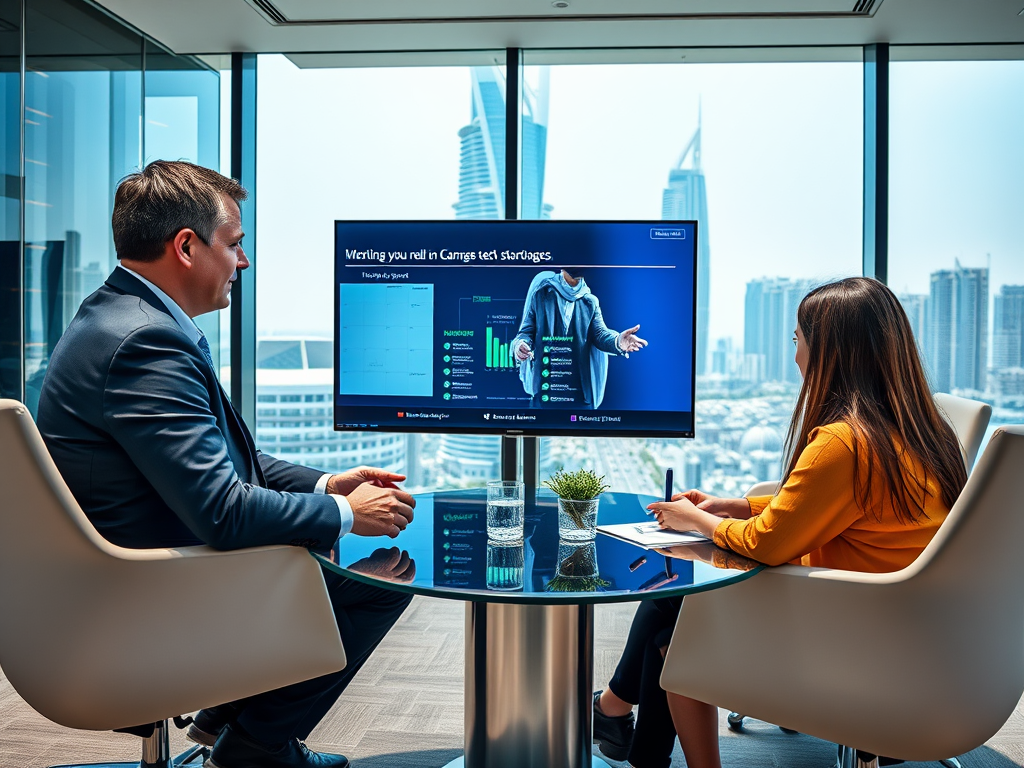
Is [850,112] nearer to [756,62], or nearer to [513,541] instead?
[756,62]

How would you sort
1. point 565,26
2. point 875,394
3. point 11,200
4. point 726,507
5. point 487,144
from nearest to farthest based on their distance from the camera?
point 875,394 < point 726,507 < point 11,200 < point 565,26 < point 487,144

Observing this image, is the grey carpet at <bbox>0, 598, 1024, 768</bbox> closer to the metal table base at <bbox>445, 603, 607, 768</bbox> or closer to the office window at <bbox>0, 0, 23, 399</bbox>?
the metal table base at <bbox>445, 603, 607, 768</bbox>

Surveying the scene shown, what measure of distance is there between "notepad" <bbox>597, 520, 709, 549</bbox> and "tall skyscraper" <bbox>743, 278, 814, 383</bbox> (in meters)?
2.10

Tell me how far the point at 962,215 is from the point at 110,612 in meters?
3.93

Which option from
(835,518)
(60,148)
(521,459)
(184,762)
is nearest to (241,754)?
(184,762)

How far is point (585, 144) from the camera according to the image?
3895mm

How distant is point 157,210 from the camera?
1.86m

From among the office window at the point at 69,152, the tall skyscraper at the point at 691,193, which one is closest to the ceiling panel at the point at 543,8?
the tall skyscraper at the point at 691,193

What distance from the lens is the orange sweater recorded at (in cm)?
158

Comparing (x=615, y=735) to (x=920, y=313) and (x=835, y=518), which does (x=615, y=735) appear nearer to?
(x=835, y=518)

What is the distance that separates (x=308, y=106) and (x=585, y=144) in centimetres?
142

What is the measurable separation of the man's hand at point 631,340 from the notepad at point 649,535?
104cm

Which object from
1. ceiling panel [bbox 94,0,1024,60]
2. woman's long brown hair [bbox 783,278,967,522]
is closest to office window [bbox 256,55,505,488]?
ceiling panel [bbox 94,0,1024,60]

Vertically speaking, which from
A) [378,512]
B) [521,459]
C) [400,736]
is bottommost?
[400,736]
